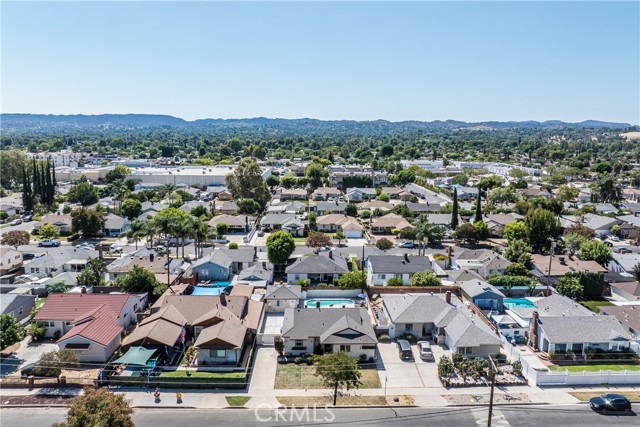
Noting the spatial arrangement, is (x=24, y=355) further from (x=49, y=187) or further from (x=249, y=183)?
(x=49, y=187)

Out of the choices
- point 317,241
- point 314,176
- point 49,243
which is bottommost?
point 49,243

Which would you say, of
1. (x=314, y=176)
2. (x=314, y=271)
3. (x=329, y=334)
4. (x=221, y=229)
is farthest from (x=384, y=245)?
(x=314, y=176)

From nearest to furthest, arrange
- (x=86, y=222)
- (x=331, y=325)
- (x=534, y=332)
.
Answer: (x=331, y=325) → (x=534, y=332) → (x=86, y=222)

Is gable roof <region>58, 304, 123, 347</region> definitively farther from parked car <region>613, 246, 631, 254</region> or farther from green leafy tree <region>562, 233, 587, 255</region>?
parked car <region>613, 246, 631, 254</region>

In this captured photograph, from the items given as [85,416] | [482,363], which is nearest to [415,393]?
[482,363]

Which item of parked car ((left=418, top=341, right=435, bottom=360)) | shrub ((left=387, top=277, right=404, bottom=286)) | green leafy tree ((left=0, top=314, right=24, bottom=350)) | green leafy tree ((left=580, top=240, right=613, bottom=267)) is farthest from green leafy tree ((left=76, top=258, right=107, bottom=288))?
green leafy tree ((left=580, top=240, right=613, bottom=267))

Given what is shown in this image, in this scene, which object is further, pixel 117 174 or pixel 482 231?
pixel 117 174

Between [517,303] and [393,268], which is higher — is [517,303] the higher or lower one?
the lower one
